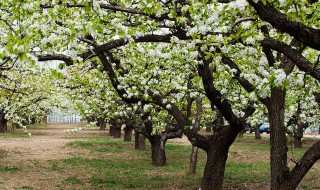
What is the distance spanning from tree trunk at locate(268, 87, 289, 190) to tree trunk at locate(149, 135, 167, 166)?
1122 cm

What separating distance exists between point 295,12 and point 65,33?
4624 millimetres

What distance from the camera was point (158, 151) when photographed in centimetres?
2067

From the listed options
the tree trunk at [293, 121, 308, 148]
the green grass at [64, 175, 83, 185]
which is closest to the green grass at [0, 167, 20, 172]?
the green grass at [64, 175, 83, 185]

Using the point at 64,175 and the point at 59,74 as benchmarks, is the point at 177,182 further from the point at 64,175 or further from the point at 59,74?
the point at 59,74

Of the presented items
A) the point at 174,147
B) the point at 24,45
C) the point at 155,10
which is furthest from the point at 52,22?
the point at 174,147

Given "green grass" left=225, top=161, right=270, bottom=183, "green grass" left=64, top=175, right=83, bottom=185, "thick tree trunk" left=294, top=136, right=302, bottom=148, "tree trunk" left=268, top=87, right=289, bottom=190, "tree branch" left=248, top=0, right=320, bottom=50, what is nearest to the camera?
"tree branch" left=248, top=0, right=320, bottom=50

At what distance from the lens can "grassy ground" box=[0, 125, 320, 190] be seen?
49.6 feet

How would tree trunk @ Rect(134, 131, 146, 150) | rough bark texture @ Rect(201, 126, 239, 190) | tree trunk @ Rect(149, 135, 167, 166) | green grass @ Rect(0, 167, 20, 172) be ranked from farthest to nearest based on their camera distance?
tree trunk @ Rect(134, 131, 146, 150), tree trunk @ Rect(149, 135, 167, 166), green grass @ Rect(0, 167, 20, 172), rough bark texture @ Rect(201, 126, 239, 190)

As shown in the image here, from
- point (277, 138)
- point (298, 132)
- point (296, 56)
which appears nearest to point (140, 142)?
point (298, 132)

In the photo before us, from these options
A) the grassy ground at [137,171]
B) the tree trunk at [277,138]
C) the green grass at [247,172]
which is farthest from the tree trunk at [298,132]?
the tree trunk at [277,138]

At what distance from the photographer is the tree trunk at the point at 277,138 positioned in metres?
8.94

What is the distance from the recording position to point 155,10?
6.83 m

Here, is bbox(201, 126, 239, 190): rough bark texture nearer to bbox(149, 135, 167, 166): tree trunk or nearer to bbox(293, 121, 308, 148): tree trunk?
bbox(149, 135, 167, 166): tree trunk

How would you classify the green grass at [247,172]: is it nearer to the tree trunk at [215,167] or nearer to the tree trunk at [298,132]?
the tree trunk at [215,167]
